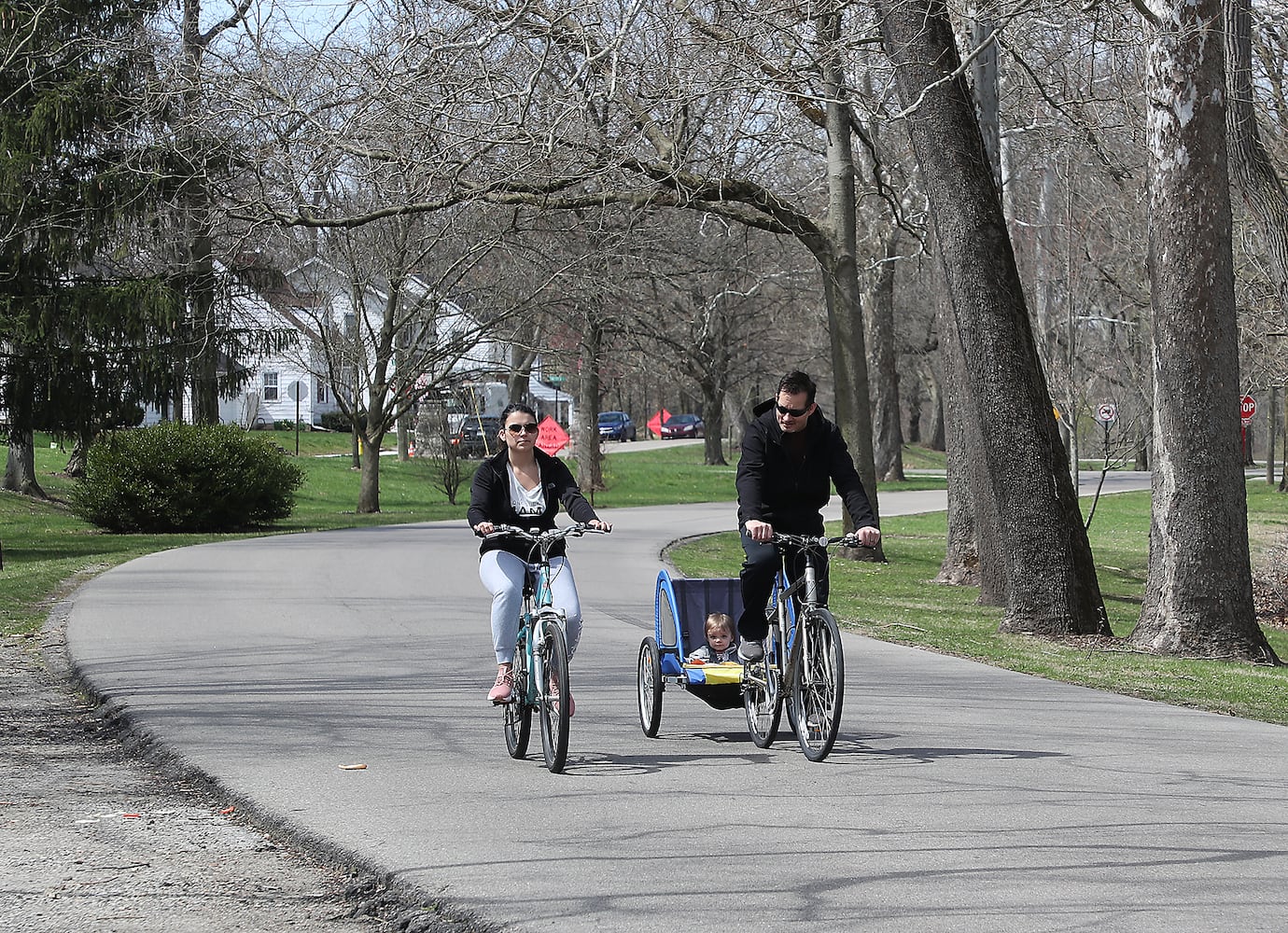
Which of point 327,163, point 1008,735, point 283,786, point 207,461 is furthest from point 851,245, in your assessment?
point 283,786

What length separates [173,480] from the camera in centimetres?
3020

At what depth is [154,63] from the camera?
2278 centimetres

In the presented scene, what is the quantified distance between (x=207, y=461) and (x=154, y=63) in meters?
9.67

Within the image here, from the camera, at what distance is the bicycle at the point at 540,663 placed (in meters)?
7.41

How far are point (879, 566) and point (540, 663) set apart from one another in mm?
17344

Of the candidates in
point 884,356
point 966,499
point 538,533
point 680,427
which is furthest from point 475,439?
point 538,533

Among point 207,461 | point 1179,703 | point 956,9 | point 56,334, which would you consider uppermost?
point 956,9

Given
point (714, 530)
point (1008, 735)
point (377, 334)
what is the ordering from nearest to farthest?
point (1008, 735) → point (714, 530) → point (377, 334)

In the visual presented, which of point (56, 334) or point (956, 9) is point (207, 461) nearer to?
point (56, 334)

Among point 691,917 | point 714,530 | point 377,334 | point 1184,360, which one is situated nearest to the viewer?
point 691,917

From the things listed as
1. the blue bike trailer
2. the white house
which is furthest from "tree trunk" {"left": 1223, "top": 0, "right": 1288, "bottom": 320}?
the white house

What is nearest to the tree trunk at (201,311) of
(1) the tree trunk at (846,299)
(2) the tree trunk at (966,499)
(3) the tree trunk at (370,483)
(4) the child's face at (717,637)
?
(3) the tree trunk at (370,483)

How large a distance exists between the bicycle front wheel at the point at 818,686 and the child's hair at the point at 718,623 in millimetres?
766

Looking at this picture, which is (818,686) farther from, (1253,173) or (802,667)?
(1253,173)
